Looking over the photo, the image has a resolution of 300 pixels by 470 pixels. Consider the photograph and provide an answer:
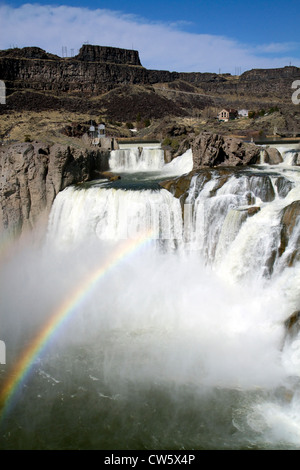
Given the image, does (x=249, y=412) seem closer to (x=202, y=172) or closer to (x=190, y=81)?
(x=202, y=172)

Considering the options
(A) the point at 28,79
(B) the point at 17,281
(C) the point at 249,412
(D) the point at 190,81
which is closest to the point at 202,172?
(B) the point at 17,281

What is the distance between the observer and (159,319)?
46.5 feet

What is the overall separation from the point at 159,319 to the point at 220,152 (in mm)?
11721

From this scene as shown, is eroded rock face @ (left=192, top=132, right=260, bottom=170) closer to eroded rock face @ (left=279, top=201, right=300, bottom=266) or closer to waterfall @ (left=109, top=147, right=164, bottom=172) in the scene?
waterfall @ (left=109, top=147, right=164, bottom=172)

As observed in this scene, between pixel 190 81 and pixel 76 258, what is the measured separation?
412ft

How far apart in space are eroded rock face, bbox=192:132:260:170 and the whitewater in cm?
106

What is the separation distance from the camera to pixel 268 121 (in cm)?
4600

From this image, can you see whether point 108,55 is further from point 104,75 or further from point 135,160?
point 135,160

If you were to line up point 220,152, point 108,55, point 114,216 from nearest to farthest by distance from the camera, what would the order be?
point 114,216 < point 220,152 < point 108,55

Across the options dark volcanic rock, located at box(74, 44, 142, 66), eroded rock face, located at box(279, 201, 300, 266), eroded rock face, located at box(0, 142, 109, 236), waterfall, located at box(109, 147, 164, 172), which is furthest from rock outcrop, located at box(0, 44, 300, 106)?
eroded rock face, located at box(279, 201, 300, 266)

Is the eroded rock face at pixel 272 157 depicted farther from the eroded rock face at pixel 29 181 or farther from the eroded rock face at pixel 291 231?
the eroded rock face at pixel 29 181

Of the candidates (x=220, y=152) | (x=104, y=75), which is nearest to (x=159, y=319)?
(x=220, y=152)

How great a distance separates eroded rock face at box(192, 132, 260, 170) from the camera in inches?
864
